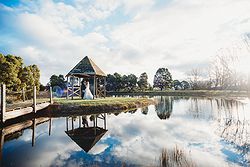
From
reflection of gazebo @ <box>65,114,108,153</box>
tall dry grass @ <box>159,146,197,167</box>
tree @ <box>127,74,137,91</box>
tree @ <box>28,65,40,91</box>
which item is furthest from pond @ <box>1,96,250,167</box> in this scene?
tree @ <box>127,74,137,91</box>

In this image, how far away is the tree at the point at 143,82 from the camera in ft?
234

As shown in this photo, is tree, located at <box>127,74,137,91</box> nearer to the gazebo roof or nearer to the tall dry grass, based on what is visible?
the gazebo roof

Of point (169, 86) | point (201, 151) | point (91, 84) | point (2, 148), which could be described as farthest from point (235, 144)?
point (169, 86)

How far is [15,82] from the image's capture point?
22672 millimetres

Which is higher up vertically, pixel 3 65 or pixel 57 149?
pixel 3 65

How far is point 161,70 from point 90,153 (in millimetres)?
74722

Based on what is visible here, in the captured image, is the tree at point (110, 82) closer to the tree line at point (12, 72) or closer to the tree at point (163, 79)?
the tree at point (163, 79)

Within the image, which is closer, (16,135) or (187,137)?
(187,137)

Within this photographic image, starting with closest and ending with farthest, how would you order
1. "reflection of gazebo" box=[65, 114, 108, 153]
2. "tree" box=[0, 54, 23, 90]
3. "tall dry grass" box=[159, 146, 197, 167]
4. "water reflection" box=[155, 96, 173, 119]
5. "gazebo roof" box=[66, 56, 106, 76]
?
"tall dry grass" box=[159, 146, 197, 167]
"reflection of gazebo" box=[65, 114, 108, 153]
"water reflection" box=[155, 96, 173, 119]
"tree" box=[0, 54, 23, 90]
"gazebo roof" box=[66, 56, 106, 76]

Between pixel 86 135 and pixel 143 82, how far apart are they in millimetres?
61831

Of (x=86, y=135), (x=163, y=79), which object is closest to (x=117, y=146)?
(x=86, y=135)

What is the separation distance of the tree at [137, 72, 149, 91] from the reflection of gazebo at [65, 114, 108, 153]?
193 feet

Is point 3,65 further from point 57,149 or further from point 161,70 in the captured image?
point 161,70

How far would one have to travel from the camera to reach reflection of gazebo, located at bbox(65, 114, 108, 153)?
8.42 meters
